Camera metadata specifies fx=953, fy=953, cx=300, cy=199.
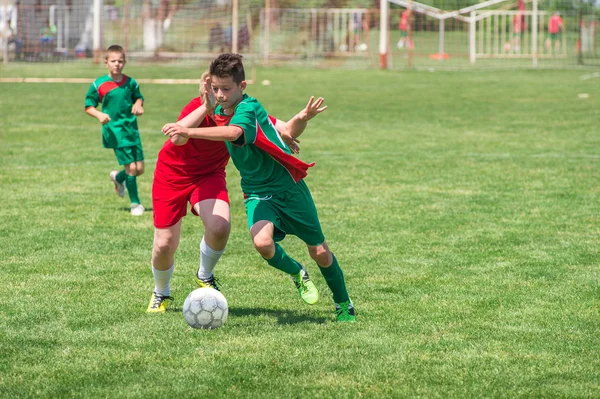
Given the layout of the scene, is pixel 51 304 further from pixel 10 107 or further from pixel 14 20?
pixel 14 20

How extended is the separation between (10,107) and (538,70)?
21898mm

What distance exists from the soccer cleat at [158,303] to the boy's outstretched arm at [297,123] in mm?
1469

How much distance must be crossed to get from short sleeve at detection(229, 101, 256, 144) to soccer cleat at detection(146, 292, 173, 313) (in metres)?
1.50

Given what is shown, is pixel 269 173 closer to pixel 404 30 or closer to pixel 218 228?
pixel 218 228

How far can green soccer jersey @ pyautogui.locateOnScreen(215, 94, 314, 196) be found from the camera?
614 centimetres

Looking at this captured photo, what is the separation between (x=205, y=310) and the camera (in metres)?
6.13

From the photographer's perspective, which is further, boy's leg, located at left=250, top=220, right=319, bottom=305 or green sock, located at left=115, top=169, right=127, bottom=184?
green sock, located at left=115, top=169, right=127, bottom=184

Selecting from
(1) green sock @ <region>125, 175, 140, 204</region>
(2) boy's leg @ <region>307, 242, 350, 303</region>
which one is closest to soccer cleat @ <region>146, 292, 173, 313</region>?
(2) boy's leg @ <region>307, 242, 350, 303</region>

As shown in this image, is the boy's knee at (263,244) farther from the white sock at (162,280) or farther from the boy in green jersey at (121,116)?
the boy in green jersey at (121,116)

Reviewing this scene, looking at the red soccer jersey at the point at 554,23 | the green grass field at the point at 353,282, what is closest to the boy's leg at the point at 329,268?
the green grass field at the point at 353,282

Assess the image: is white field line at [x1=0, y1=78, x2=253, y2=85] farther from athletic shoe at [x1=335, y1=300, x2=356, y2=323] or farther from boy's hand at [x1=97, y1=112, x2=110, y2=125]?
athletic shoe at [x1=335, y1=300, x2=356, y2=323]

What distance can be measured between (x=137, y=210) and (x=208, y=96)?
15.7 feet

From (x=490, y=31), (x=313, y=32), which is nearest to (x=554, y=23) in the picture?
(x=490, y=31)

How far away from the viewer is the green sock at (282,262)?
6.56 meters
